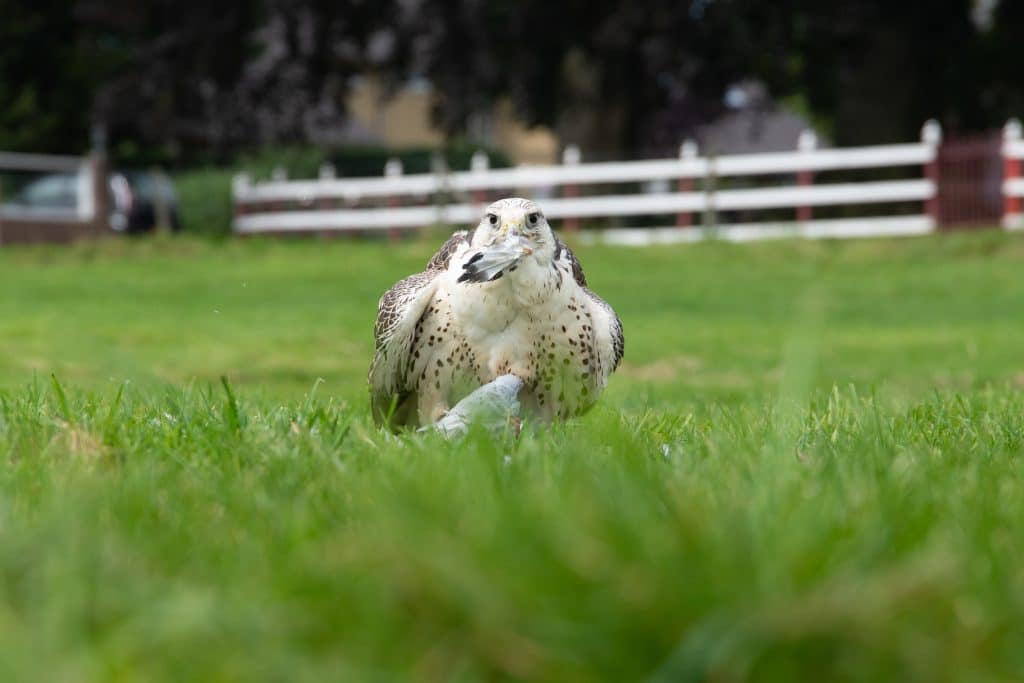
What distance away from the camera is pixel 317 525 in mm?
2281

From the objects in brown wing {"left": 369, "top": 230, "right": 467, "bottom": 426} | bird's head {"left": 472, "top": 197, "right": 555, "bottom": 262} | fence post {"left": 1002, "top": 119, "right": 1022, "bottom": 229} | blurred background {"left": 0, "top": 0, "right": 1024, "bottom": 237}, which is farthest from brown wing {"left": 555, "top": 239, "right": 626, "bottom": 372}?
blurred background {"left": 0, "top": 0, "right": 1024, "bottom": 237}

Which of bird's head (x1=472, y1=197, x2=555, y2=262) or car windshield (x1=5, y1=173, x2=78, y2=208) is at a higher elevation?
bird's head (x1=472, y1=197, x2=555, y2=262)

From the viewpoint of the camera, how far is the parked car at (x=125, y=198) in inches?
1009

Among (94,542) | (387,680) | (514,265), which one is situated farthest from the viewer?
(514,265)

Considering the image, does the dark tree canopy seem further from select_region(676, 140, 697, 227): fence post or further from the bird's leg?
the bird's leg

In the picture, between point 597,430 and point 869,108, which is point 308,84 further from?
point 597,430

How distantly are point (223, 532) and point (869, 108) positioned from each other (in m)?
24.3

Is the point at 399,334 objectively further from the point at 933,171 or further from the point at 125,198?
the point at 125,198

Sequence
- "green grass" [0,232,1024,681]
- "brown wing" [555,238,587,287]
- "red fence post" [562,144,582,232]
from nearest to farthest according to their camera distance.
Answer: "green grass" [0,232,1024,681], "brown wing" [555,238,587,287], "red fence post" [562,144,582,232]

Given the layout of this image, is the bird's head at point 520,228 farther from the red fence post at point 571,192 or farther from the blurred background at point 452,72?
the red fence post at point 571,192

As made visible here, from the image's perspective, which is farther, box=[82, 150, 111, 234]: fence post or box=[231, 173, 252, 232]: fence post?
box=[231, 173, 252, 232]: fence post

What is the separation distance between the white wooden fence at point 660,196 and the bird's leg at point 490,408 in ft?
55.8

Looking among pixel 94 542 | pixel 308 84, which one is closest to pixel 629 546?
pixel 94 542

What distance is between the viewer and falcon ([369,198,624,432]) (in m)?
3.57
